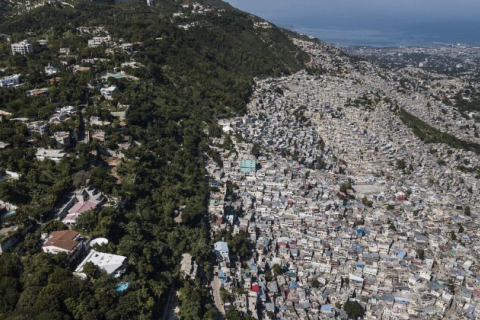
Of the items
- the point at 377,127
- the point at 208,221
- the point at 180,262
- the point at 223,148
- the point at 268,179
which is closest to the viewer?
the point at 180,262

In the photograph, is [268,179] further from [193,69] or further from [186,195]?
[193,69]

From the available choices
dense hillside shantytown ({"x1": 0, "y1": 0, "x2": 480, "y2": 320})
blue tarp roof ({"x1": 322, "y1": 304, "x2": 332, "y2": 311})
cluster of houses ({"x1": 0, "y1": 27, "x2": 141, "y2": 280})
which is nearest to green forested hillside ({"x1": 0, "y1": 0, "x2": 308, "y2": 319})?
dense hillside shantytown ({"x1": 0, "y1": 0, "x2": 480, "y2": 320})

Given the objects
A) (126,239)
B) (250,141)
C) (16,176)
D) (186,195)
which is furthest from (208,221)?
(250,141)

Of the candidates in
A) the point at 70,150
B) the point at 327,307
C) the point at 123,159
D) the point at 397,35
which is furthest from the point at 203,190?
the point at 397,35

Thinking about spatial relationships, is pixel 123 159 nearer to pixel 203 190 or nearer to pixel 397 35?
pixel 203 190

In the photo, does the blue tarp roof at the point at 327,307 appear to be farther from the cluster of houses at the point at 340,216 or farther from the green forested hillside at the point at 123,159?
the green forested hillside at the point at 123,159

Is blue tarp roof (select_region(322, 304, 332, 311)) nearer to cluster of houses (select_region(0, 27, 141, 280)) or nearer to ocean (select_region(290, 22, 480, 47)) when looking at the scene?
cluster of houses (select_region(0, 27, 141, 280))

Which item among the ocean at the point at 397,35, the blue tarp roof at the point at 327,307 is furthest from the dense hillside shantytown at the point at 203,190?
the ocean at the point at 397,35
